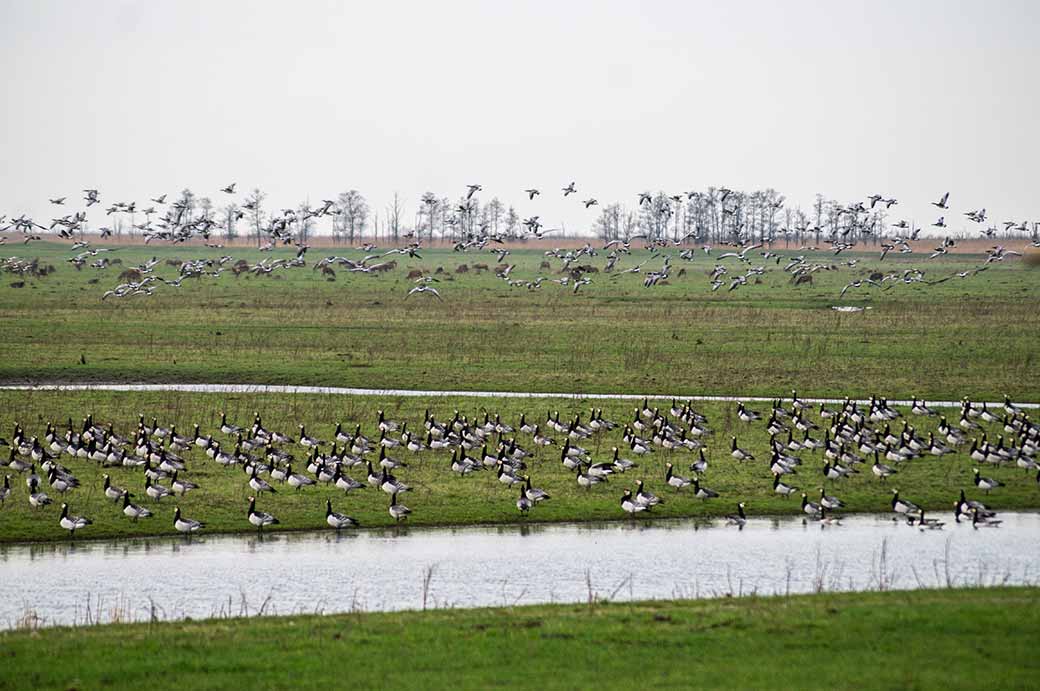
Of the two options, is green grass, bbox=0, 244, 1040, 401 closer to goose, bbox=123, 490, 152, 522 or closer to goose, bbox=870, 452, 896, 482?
goose, bbox=870, 452, 896, 482

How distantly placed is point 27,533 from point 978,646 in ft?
65.9

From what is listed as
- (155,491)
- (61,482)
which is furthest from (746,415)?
(61,482)

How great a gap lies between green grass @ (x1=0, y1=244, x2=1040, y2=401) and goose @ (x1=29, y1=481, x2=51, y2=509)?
2169 cm

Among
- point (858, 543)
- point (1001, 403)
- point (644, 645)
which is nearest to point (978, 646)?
point (644, 645)

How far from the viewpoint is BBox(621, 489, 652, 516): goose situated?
30852mm

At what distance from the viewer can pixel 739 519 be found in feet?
100

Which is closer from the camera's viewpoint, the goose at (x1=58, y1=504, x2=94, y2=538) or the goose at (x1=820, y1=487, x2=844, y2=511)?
the goose at (x1=58, y1=504, x2=94, y2=538)

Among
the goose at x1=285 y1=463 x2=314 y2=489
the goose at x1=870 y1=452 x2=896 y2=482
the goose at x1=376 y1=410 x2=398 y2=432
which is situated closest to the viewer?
the goose at x1=285 y1=463 x2=314 y2=489

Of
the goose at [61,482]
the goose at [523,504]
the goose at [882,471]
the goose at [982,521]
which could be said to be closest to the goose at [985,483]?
the goose at [882,471]

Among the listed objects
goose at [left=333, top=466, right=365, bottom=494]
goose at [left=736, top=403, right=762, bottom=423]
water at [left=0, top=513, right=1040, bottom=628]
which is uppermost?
goose at [left=736, top=403, right=762, bottom=423]

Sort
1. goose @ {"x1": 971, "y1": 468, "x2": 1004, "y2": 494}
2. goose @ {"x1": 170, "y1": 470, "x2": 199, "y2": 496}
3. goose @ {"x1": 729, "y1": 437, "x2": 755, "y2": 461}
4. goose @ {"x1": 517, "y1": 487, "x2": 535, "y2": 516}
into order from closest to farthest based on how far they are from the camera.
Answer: goose @ {"x1": 517, "y1": 487, "x2": 535, "y2": 516}
goose @ {"x1": 170, "y1": 470, "x2": 199, "y2": 496}
goose @ {"x1": 971, "y1": 468, "x2": 1004, "y2": 494}
goose @ {"x1": 729, "y1": 437, "x2": 755, "y2": 461}

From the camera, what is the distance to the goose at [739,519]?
3010 cm

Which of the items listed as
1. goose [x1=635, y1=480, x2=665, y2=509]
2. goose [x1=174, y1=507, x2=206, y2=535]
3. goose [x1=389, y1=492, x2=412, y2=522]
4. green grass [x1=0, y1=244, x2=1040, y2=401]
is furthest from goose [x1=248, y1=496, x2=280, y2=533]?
green grass [x1=0, y1=244, x2=1040, y2=401]

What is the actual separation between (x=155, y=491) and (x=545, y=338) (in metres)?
35.4
